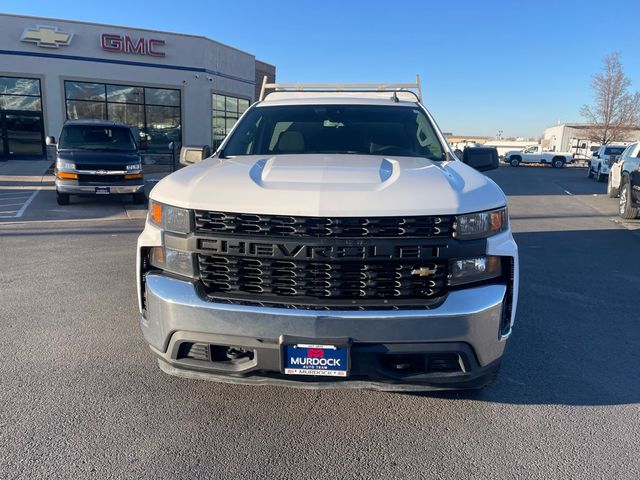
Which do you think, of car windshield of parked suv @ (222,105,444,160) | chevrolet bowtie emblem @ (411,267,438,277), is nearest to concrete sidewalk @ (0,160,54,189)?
car windshield of parked suv @ (222,105,444,160)

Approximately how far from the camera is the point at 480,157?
425cm

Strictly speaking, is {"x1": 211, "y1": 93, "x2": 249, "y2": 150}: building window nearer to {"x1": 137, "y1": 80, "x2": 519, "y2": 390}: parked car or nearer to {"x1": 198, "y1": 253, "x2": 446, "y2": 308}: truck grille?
{"x1": 137, "y1": 80, "x2": 519, "y2": 390}: parked car

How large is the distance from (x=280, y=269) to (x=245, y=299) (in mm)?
248

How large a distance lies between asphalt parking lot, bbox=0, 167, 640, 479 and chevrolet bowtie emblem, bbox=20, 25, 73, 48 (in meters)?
20.2

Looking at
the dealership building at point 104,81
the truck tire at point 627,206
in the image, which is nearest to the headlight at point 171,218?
the truck tire at point 627,206

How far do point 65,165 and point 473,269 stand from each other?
1064 cm

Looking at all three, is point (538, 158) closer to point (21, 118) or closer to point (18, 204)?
point (21, 118)

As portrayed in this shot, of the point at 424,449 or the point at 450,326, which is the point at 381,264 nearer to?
the point at 450,326

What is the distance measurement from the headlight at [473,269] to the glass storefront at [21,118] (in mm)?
23779

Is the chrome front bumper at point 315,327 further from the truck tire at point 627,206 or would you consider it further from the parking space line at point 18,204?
the truck tire at point 627,206

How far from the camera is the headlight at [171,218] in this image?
271cm

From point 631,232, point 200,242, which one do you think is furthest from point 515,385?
point 631,232

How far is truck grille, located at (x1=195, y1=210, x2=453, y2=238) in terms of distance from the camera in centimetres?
255

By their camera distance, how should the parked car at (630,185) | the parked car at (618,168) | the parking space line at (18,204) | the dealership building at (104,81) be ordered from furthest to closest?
the dealership building at (104,81), the parked car at (618,168), the parked car at (630,185), the parking space line at (18,204)
